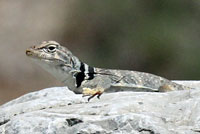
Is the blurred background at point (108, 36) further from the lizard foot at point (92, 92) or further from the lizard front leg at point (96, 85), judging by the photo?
the lizard foot at point (92, 92)

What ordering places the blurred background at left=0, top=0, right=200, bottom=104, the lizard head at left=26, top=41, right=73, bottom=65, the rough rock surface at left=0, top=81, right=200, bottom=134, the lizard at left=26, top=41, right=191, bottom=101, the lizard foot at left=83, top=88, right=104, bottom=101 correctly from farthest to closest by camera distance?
the blurred background at left=0, top=0, right=200, bottom=104 < the lizard at left=26, top=41, right=191, bottom=101 < the lizard head at left=26, top=41, right=73, bottom=65 < the lizard foot at left=83, top=88, right=104, bottom=101 < the rough rock surface at left=0, top=81, right=200, bottom=134

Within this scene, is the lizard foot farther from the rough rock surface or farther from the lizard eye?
the lizard eye

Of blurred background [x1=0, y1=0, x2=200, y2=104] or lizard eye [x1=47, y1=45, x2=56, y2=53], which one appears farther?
blurred background [x1=0, y1=0, x2=200, y2=104]

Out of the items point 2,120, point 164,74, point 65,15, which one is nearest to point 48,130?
point 2,120

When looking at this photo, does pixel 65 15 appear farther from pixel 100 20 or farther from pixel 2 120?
pixel 2 120

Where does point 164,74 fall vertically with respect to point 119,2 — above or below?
below

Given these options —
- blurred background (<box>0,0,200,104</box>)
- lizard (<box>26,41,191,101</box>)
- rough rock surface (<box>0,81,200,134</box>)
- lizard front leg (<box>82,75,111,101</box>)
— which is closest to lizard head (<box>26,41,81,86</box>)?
lizard (<box>26,41,191,101</box>)
